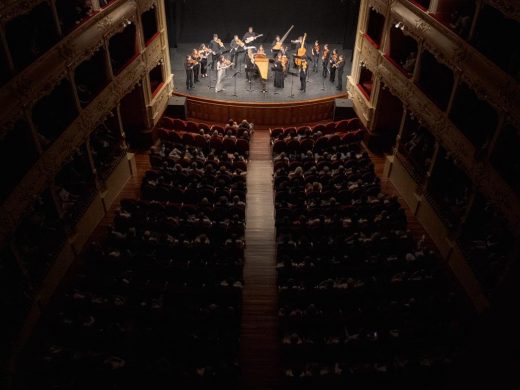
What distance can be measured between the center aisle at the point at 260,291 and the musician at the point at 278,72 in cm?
459

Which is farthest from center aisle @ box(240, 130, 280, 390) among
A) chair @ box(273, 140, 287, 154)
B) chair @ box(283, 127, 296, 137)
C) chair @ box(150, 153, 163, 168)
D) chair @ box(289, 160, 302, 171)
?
chair @ box(150, 153, 163, 168)

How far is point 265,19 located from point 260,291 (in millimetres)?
14775

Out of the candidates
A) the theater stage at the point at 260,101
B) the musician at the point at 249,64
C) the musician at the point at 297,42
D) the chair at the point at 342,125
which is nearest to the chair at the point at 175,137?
the theater stage at the point at 260,101

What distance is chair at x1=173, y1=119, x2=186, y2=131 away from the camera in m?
15.1

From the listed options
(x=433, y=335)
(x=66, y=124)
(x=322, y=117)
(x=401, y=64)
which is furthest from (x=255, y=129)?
(x=433, y=335)

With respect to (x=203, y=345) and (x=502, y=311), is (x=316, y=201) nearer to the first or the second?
(x=203, y=345)

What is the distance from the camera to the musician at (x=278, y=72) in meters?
17.0

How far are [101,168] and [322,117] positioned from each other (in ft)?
27.2

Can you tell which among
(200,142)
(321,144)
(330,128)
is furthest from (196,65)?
(321,144)

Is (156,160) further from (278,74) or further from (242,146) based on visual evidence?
(278,74)

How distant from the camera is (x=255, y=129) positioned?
1628 cm

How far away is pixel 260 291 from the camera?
1009cm

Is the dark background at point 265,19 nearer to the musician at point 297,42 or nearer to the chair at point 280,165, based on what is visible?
the musician at point 297,42

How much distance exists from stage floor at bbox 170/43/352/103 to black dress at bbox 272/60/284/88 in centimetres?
19
